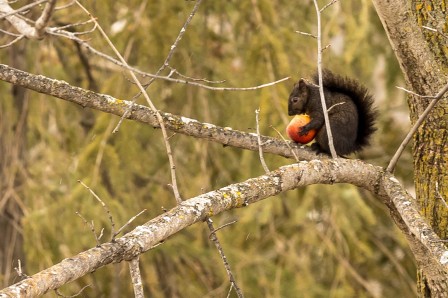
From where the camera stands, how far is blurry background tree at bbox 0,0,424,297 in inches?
187

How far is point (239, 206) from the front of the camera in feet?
8.19

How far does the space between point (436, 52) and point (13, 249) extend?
301 centimetres

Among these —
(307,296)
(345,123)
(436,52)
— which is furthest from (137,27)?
(436,52)

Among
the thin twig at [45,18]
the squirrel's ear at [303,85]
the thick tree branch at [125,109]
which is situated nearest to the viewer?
the thin twig at [45,18]

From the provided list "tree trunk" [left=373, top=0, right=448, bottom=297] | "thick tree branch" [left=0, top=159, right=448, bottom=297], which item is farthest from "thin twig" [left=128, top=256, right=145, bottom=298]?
"tree trunk" [left=373, top=0, right=448, bottom=297]

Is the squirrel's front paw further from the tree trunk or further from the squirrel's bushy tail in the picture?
Answer: the tree trunk

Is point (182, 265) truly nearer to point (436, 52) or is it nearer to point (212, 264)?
point (212, 264)

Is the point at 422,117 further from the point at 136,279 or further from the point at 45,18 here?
the point at 45,18

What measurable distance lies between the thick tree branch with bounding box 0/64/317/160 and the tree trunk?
1.50 ft

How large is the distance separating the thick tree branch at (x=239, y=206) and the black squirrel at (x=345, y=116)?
1022mm

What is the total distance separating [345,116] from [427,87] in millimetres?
1134

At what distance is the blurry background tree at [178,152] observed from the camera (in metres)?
4.76

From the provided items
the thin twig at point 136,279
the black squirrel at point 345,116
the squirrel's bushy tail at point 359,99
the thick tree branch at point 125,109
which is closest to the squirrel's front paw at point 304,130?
the black squirrel at point 345,116

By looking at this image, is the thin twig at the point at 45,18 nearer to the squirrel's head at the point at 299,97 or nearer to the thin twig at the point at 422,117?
the thin twig at the point at 422,117
